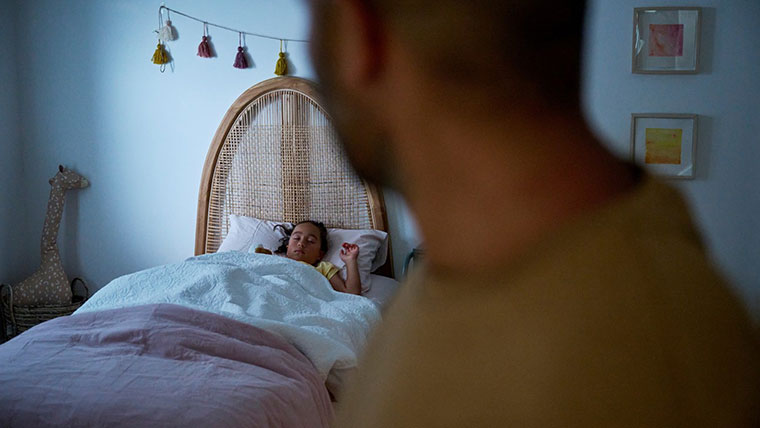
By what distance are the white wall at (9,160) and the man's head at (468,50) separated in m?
3.80

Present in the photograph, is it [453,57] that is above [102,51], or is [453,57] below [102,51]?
below

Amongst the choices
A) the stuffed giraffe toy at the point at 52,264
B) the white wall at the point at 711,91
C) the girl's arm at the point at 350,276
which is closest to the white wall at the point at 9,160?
the stuffed giraffe toy at the point at 52,264

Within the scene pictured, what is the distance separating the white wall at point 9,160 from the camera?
11.4ft

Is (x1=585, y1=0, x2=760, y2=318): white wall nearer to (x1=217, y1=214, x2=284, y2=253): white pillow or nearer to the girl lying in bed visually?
the girl lying in bed

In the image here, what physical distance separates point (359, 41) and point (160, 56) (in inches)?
129

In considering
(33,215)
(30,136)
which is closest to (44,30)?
(30,136)

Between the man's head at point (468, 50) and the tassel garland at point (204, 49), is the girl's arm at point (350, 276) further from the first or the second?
the man's head at point (468, 50)

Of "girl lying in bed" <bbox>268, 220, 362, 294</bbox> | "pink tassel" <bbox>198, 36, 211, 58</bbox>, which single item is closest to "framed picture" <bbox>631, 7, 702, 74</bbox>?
"girl lying in bed" <bbox>268, 220, 362, 294</bbox>

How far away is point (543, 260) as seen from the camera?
0.29 meters

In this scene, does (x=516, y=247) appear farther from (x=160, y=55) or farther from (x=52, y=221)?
(x=52, y=221)

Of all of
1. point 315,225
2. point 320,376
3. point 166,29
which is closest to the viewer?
point 320,376

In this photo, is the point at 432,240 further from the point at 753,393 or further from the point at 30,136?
the point at 30,136

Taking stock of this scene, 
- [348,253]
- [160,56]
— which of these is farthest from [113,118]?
[348,253]

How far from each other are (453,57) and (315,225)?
9.01 feet
